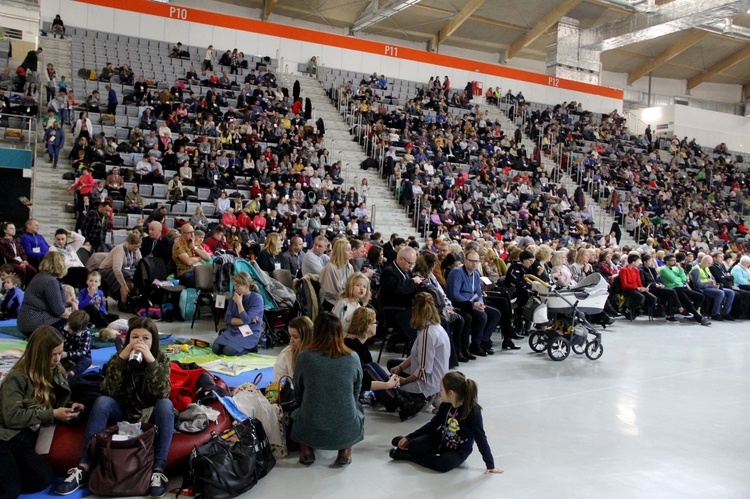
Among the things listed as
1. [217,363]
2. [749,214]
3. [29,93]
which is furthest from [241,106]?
[749,214]

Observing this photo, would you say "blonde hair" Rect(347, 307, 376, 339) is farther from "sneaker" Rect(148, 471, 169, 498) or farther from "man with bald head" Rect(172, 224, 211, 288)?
"man with bald head" Rect(172, 224, 211, 288)

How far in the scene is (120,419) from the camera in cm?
363

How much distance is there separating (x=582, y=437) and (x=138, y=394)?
3.14 m

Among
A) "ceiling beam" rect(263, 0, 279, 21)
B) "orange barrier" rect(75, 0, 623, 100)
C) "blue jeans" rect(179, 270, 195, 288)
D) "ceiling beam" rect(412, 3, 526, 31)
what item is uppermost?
"ceiling beam" rect(412, 3, 526, 31)

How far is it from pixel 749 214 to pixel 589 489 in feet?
86.7

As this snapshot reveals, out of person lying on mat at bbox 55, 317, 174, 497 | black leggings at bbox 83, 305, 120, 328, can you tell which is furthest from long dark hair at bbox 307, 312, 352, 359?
black leggings at bbox 83, 305, 120, 328

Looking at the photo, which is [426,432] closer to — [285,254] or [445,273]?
[445,273]

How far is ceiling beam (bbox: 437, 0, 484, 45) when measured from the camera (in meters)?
23.4

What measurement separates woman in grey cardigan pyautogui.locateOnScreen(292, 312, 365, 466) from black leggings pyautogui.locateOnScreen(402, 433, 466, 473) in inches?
15.8

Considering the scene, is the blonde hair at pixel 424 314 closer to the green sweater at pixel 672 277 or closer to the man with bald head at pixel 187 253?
the man with bald head at pixel 187 253

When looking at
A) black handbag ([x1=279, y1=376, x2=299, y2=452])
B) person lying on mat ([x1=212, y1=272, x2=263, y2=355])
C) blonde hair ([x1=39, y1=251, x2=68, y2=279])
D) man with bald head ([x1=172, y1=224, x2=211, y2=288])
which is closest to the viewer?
black handbag ([x1=279, y1=376, x2=299, y2=452])

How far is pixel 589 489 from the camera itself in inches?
145

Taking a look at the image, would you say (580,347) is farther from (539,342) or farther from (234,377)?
(234,377)

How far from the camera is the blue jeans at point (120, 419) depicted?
3.46 meters
